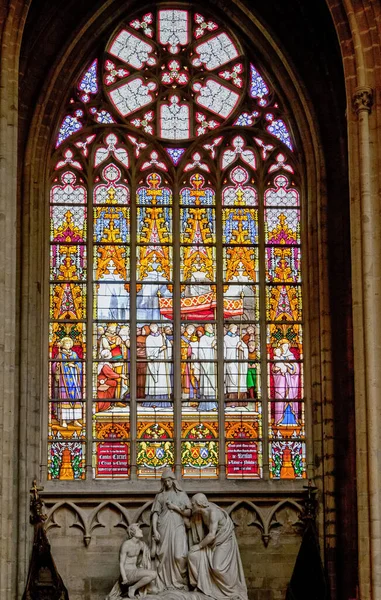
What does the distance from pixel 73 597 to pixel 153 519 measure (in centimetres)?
152

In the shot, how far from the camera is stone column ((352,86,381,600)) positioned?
17.9 m

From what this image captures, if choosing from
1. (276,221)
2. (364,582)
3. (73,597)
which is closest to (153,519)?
(73,597)

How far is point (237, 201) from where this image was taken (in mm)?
21891

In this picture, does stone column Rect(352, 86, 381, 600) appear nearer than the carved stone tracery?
Yes

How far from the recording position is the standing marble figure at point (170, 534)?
19.1 metres

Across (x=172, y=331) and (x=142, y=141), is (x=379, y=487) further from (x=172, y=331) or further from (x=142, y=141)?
(x=142, y=141)

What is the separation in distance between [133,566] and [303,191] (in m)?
5.73

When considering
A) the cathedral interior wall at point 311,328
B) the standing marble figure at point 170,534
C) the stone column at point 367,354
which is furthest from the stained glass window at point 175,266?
the stone column at point 367,354

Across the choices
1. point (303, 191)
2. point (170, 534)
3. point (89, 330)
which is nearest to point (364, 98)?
point (303, 191)

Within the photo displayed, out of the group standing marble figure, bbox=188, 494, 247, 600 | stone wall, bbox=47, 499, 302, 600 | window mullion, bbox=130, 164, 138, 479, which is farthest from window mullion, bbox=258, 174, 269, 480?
standing marble figure, bbox=188, 494, 247, 600

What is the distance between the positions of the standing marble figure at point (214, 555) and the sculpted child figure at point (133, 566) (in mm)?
539

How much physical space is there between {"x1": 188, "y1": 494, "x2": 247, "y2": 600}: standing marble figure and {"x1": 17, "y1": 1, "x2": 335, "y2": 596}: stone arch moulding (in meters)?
1.29

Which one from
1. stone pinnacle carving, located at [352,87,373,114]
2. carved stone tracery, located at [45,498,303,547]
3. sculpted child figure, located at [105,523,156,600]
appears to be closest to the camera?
sculpted child figure, located at [105,523,156,600]

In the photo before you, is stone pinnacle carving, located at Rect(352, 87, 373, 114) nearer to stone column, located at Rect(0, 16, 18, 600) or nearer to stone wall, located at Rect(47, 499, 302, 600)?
stone column, located at Rect(0, 16, 18, 600)
